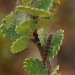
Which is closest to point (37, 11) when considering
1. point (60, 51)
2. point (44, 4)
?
point (44, 4)

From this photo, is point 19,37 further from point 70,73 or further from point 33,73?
point 70,73

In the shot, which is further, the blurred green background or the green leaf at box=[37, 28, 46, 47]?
the blurred green background

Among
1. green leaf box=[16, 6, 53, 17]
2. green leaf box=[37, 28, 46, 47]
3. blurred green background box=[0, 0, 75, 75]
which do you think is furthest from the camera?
blurred green background box=[0, 0, 75, 75]

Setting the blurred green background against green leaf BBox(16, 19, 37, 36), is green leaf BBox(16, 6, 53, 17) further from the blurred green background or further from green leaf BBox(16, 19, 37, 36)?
the blurred green background

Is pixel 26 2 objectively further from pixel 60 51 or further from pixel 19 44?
pixel 60 51

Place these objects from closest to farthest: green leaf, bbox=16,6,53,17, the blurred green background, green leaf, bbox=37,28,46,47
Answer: green leaf, bbox=16,6,53,17
green leaf, bbox=37,28,46,47
the blurred green background

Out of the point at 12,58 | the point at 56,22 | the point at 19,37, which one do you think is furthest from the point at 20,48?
the point at 56,22

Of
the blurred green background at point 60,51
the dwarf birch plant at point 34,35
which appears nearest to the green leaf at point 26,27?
the dwarf birch plant at point 34,35

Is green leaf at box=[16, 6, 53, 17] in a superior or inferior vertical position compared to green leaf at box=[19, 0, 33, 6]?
inferior

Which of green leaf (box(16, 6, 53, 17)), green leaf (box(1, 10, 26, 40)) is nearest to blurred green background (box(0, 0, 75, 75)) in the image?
green leaf (box(1, 10, 26, 40))
